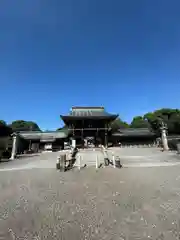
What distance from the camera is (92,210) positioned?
432 centimetres

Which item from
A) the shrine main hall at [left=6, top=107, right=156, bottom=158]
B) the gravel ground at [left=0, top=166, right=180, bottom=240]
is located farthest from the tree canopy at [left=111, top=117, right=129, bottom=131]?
the gravel ground at [left=0, top=166, right=180, bottom=240]

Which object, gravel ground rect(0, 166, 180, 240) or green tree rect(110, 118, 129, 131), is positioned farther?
green tree rect(110, 118, 129, 131)

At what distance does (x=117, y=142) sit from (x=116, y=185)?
26441 mm

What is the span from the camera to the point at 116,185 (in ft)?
21.1

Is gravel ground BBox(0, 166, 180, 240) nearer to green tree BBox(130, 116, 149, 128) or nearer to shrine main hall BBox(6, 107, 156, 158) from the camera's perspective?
shrine main hall BBox(6, 107, 156, 158)

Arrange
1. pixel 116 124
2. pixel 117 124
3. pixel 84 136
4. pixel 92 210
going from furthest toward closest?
pixel 117 124
pixel 116 124
pixel 84 136
pixel 92 210

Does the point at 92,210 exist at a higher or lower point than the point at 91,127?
lower

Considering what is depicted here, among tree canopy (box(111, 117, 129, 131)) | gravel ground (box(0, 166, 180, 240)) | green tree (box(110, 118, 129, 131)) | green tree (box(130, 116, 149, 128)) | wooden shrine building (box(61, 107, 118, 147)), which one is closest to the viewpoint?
gravel ground (box(0, 166, 180, 240))

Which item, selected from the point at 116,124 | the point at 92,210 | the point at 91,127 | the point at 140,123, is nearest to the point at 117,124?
the point at 116,124

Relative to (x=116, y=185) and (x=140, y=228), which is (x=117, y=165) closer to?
(x=116, y=185)

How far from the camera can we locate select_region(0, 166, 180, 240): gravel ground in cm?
324

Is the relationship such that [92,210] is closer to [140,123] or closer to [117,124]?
[117,124]

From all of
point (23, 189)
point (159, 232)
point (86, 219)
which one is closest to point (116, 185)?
point (86, 219)

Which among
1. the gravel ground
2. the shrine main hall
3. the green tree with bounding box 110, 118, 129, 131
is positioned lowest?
the gravel ground
